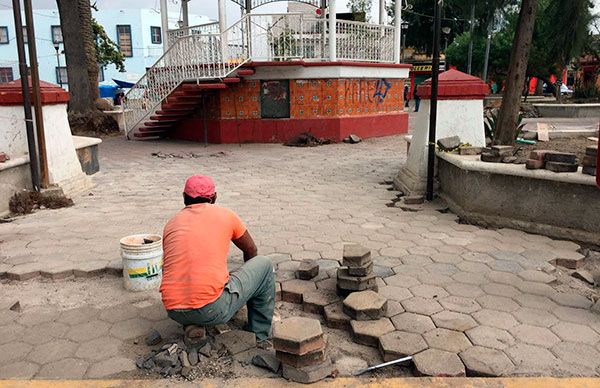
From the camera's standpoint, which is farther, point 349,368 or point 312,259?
point 312,259

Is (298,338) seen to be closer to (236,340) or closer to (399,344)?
(236,340)

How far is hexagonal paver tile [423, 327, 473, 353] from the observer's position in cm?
314

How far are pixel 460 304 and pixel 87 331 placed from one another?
2.74 meters

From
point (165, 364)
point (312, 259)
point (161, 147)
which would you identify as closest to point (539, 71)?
point (161, 147)

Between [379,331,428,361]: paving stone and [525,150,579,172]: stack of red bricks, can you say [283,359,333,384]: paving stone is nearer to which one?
[379,331,428,361]: paving stone

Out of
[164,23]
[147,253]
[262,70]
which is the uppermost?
[164,23]

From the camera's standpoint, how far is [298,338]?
2.83m

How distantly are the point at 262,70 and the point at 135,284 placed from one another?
33.6 ft

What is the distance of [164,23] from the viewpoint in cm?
1536

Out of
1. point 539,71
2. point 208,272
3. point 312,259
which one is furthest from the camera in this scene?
point 539,71

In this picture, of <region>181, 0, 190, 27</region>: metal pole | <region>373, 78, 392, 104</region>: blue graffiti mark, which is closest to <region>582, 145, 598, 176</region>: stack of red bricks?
<region>373, 78, 392, 104</region>: blue graffiti mark

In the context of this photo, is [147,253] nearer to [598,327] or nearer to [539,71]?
[598,327]

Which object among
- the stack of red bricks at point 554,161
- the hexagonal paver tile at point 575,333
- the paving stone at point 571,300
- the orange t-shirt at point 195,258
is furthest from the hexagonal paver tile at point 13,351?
the stack of red bricks at point 554,161

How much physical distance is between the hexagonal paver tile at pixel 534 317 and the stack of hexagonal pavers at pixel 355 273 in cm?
108
